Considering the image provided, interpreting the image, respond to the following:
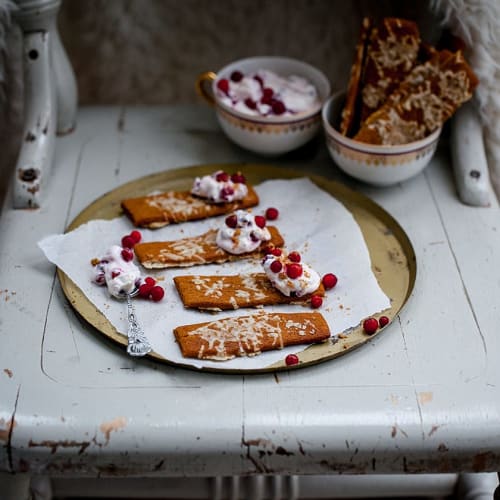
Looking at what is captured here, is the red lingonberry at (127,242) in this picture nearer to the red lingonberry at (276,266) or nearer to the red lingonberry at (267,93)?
the red lingonberry at (276,266)

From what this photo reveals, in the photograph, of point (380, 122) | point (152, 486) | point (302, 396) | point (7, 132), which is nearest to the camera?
point (302, 396)

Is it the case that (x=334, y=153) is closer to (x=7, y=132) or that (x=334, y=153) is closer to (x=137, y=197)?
(x=137, y=197)

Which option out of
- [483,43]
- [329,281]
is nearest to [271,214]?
[329,281]

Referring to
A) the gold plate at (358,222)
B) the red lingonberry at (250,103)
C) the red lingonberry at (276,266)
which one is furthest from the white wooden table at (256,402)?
the red lingonberry at (250,103)

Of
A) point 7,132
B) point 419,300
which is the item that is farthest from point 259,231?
point 7,132

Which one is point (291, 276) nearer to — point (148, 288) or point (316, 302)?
point (316, 302)

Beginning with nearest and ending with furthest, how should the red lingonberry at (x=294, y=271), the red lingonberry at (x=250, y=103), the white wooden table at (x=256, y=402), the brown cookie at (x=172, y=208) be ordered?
the white wooden table at (x=256, y=402) → the red lingonberry at (x=294, y=271) → the brown cookie at (x=172, y=208) → the red lingonberry at (x=250, y=103)
